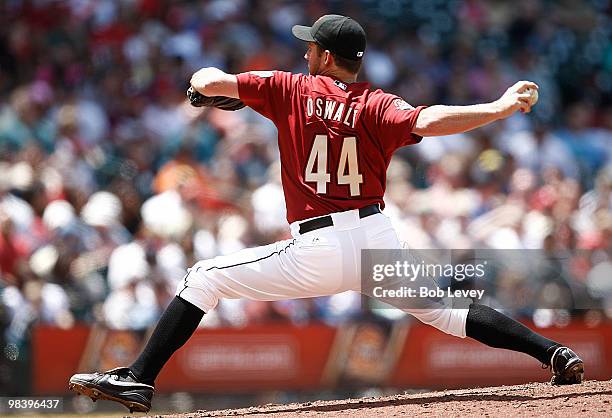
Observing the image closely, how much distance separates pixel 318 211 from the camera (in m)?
5.03

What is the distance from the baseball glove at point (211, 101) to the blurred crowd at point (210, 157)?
161 inches

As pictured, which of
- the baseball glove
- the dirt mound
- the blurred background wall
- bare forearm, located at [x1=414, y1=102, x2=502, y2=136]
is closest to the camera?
bare forearm, located at [x1=414, y1=102, x2=502, y2=136]

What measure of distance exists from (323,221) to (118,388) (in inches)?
49.9

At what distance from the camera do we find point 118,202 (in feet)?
32.3

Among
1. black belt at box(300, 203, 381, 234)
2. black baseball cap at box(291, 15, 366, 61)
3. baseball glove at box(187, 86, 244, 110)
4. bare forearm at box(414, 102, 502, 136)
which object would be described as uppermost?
black baseball cap at box(291, 15, 366, 61)

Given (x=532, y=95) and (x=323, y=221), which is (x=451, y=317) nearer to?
(x=323, y=221)

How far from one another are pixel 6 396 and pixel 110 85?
385 centimetres

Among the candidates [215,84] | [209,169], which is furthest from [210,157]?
[215,84]

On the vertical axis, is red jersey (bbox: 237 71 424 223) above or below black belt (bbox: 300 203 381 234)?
above

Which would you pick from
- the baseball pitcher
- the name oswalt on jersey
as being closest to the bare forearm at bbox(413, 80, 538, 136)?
the baseball pitcher

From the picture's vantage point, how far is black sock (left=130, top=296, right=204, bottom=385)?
197 inches

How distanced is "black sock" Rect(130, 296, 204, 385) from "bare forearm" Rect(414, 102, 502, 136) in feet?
4.70

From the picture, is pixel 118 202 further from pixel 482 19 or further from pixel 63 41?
pixel 482 19

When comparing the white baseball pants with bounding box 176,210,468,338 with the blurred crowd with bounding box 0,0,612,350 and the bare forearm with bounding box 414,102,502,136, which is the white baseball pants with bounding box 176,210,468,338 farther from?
the blurred crowd with bounding box 0,0,612,350
